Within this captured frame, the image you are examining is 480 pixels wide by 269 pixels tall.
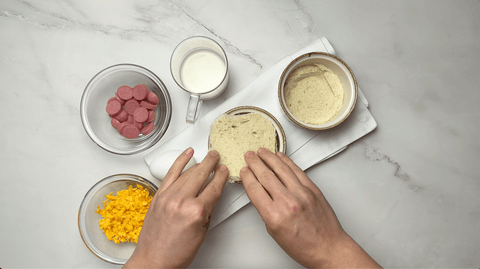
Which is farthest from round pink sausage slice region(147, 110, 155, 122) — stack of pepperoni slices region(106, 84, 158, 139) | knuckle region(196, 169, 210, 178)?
knuckle region(196, 169, 210, 178)

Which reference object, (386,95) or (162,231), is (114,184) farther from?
(386,95)

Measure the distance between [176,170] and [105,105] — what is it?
0.46 metres

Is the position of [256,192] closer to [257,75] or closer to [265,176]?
[265,176]

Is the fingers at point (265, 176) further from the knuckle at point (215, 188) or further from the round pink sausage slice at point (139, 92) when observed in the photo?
the round pink sausage slice at point (139, 92)

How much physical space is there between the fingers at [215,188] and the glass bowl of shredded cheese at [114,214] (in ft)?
0.86

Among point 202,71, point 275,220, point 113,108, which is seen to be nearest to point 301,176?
point 275,220

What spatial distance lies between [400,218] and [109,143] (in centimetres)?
122

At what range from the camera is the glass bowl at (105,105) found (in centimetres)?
104

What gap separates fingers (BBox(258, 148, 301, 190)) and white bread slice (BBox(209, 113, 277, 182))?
1.8 inches

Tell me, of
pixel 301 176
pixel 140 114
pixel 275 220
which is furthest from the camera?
pixel 140 114

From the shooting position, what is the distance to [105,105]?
110 centimetres

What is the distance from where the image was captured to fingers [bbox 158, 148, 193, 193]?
0.89 meters

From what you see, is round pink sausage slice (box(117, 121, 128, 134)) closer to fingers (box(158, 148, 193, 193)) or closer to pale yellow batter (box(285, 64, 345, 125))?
fingers (box(158, 148, 193, 193))

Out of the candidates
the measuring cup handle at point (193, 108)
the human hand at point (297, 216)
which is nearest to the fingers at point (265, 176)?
the human hand at point (297, 216)
